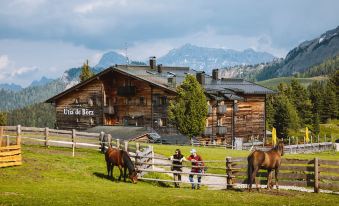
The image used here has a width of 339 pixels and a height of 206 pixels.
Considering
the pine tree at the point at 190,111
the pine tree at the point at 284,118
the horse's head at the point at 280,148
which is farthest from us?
the pine tree at the point at 284,118

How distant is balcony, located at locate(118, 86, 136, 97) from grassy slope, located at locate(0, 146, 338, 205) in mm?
46798

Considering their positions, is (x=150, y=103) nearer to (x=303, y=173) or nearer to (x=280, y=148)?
(x=303, y=173)

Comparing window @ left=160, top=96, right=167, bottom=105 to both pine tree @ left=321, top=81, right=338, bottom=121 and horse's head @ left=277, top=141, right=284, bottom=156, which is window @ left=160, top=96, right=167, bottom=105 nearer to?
horse's head @ left=277, top=141, right=284, bottom=156

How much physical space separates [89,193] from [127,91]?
56.2m

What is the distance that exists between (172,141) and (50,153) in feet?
106

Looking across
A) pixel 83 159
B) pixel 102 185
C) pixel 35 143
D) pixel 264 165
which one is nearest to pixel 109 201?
pixel 102 185

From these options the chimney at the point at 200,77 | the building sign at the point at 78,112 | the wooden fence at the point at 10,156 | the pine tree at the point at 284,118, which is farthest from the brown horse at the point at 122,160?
the pine tree at the point at 284,118

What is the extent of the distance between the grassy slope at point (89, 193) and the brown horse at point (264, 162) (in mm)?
994

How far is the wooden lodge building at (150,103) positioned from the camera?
76188mm

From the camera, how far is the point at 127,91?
77875 millimetres

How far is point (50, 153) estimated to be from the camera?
3591 centimetres

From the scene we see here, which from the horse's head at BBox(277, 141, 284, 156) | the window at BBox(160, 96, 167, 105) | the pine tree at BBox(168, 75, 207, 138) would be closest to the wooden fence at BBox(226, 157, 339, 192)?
the horse's head at BBox(277, 141, 284, 156)

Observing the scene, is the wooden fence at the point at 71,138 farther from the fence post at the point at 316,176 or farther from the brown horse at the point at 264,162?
the fence post at the point at 316,176

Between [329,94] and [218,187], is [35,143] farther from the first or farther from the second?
[329,94]
